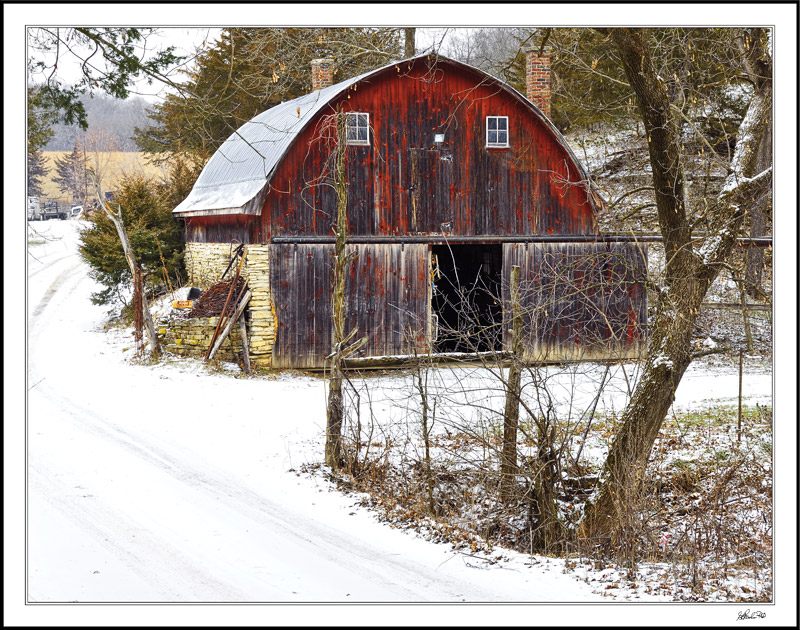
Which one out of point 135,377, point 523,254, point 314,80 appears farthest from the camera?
point 314,80

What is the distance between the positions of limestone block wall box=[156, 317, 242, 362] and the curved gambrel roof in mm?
2416

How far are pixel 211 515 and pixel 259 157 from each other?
1021 centimetres

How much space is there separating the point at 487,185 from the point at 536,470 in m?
10.5

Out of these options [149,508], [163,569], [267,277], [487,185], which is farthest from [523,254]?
[163,569]

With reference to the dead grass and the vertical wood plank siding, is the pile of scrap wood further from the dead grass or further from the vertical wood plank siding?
the dead grass

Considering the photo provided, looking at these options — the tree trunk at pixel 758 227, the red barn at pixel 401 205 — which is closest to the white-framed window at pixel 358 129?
the red barn at pixel 401 205

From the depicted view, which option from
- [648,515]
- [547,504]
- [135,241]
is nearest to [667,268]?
[648,515]

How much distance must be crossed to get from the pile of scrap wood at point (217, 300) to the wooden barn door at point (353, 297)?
31.4 inches

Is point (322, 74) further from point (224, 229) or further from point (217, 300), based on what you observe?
point (217, 300)

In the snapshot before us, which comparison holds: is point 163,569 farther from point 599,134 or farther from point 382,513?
point 599,134

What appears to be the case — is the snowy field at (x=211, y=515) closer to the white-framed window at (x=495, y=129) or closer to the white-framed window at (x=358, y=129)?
the white-framed window at (x=358, y=129)

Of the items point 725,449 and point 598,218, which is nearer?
point 725,449

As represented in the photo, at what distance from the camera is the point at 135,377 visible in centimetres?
1530

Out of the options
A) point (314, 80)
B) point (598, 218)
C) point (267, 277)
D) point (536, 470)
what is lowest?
point (536, 470)
